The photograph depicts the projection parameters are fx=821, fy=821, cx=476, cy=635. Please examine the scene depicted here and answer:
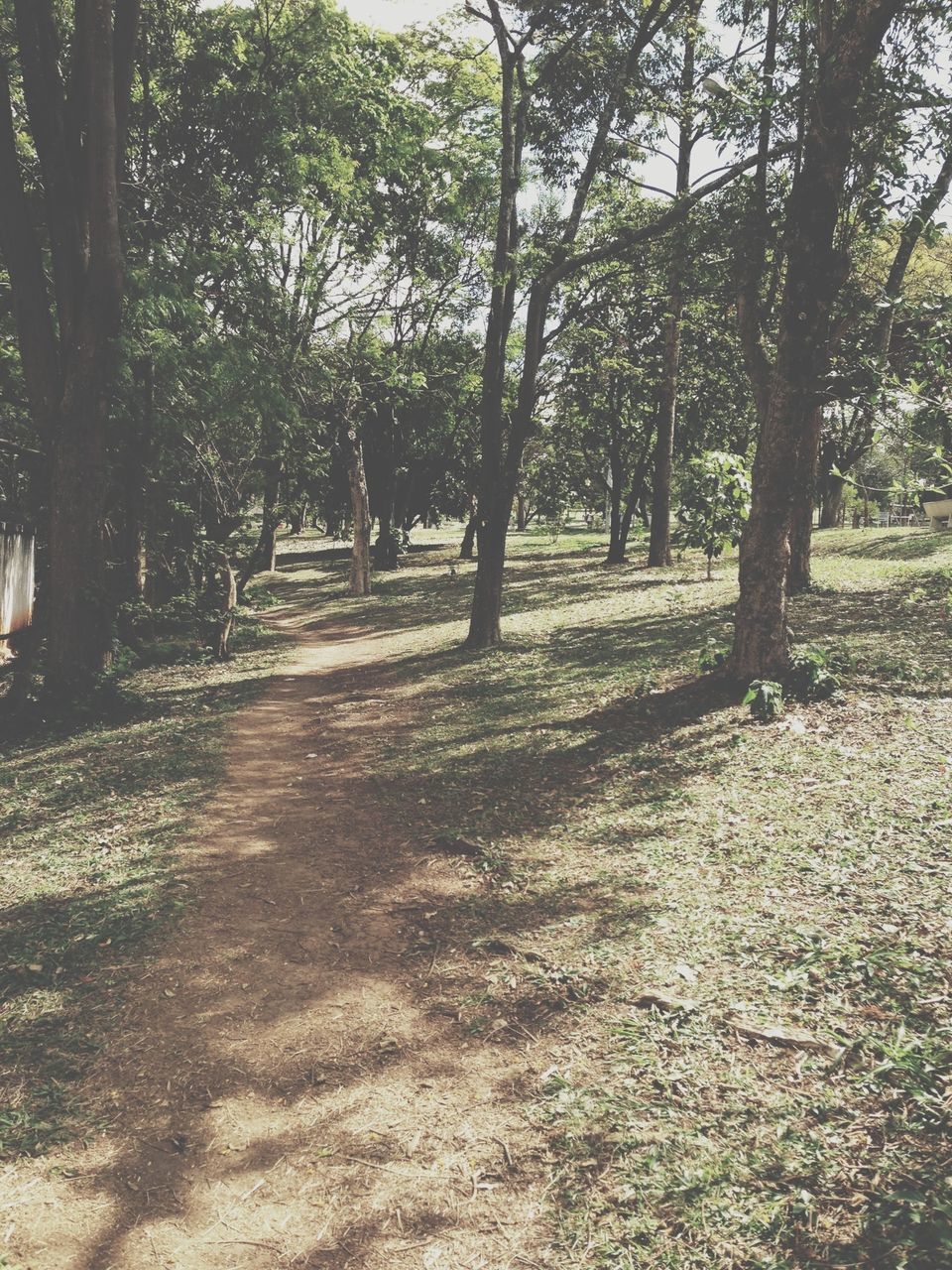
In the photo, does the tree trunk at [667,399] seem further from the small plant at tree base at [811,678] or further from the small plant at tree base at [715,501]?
the small plant at tree base at [811,678]

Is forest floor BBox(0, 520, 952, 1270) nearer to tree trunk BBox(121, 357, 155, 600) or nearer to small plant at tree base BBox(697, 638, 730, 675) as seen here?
small plant at tree base BBox(697, 638, 730, 675)

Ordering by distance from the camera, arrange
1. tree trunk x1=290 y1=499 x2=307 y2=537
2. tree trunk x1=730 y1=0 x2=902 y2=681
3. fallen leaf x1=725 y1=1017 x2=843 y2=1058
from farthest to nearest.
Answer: tree trunk x1=290 y1=499 x2=307 y2=537 < tree trunk x1=730 y1=0 x2=902 y2=681 < fallen leaf x1=725 y1=1017 x2=843 y2=1058

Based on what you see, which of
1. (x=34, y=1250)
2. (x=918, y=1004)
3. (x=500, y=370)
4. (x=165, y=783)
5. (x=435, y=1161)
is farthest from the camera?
(x=500, y=370)

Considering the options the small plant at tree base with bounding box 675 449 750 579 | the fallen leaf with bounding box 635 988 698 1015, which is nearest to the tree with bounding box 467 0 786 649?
the small plant at tree base with bounding box 675 449 750 579

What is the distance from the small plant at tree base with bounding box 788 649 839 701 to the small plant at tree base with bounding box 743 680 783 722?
1.50 ft

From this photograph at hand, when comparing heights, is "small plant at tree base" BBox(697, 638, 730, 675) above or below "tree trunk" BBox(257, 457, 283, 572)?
below

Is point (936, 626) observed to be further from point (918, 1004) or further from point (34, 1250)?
point (34, 1250)

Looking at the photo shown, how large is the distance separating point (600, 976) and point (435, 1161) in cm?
147

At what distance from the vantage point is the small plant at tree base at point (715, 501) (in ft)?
44.8

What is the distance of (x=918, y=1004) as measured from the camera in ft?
13.3

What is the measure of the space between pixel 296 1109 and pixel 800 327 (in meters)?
8.06

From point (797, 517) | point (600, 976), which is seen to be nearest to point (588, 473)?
point (797, 517)

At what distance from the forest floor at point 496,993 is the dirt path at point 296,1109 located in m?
0.01

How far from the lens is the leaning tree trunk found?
75.6 ft
